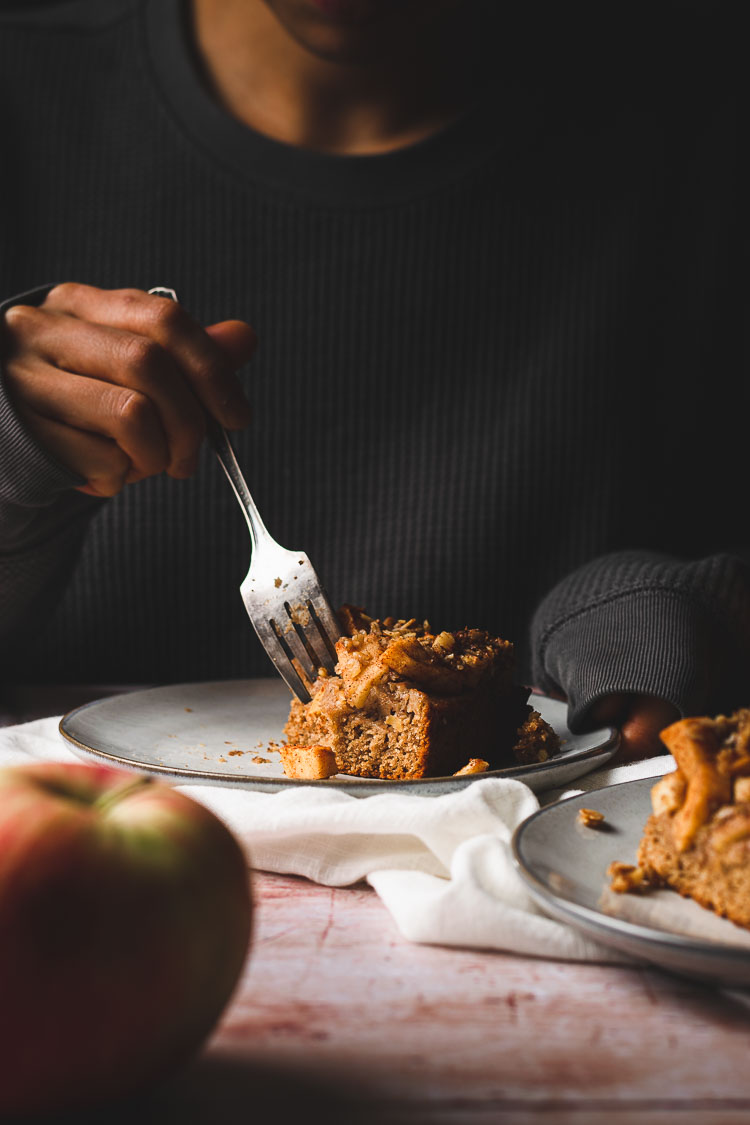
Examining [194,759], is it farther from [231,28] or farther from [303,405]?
[231,28]

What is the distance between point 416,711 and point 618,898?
0.40 meters

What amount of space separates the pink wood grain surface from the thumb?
863 mm

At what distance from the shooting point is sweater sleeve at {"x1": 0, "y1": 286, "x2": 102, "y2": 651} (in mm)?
1311

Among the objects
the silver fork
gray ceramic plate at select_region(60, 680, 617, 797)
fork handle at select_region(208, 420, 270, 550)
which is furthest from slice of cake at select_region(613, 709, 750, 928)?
fork handle at select_region(208, 420, 270, 550)

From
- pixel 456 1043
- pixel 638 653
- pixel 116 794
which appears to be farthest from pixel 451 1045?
pixel 638 653

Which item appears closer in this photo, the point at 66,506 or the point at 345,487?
the point at 66,506

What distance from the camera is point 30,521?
149cm

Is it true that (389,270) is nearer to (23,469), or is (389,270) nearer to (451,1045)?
(23,469)

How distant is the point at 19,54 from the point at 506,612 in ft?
5.03

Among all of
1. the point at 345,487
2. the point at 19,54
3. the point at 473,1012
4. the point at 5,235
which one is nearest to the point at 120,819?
the point at 473,1012

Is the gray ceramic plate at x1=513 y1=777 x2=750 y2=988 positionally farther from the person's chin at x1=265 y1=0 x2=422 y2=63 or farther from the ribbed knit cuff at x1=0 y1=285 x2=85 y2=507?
the person's chin at x1=265 y1=0 x2=422 y2=63

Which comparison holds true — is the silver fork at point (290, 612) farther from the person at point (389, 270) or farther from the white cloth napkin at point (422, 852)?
the person at point (389, 270)

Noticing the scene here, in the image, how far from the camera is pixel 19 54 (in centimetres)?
221

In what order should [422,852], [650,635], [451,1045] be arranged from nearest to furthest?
[451,1045] → [422,852] → [650,635]
